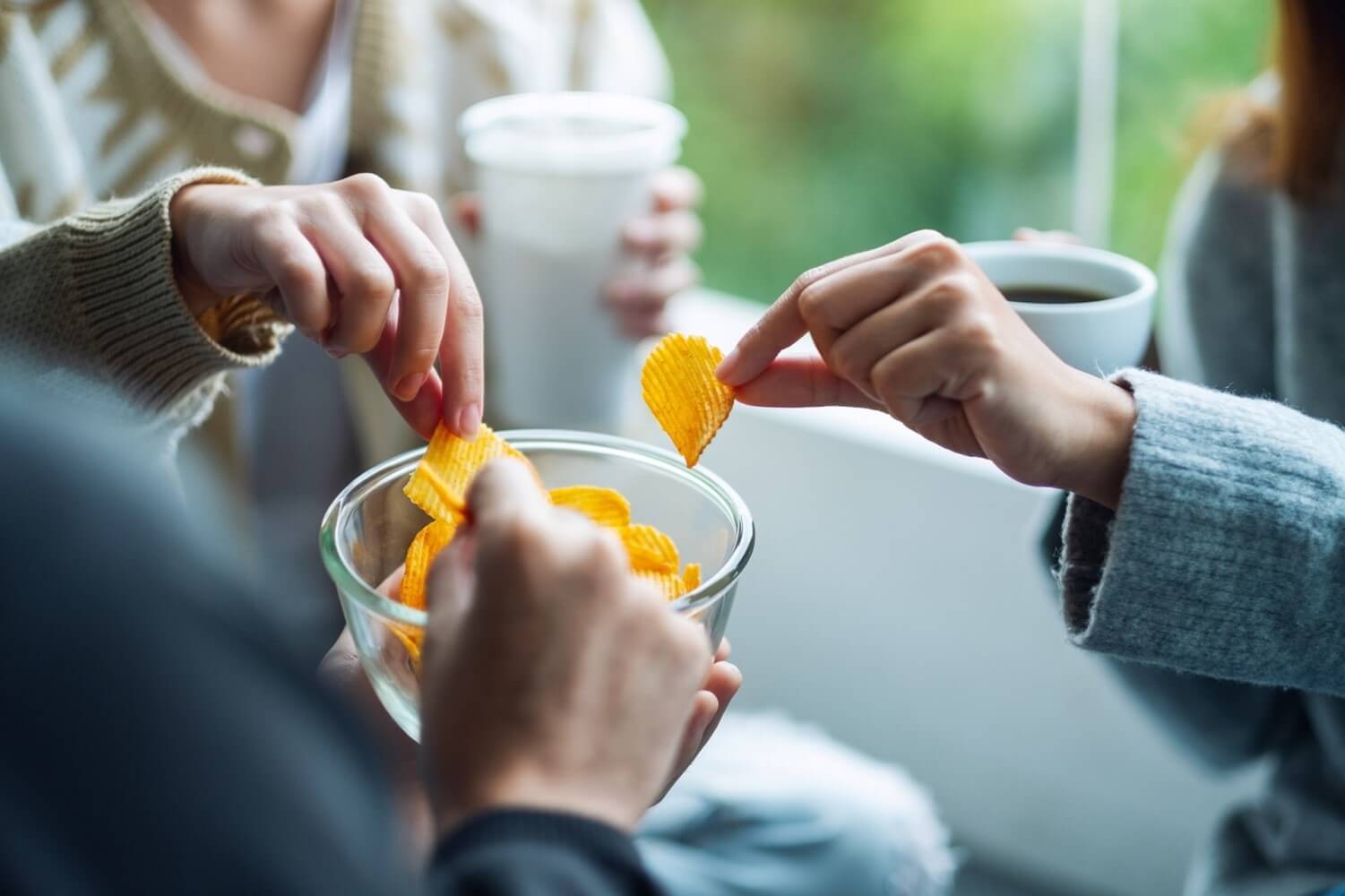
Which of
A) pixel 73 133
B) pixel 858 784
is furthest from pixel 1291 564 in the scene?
pixel 73 133

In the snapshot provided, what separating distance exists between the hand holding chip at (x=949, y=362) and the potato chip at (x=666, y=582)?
11 centimetres

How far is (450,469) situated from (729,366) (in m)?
0.15

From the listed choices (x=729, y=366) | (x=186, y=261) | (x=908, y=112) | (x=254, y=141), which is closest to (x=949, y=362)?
(x=729, y=366)

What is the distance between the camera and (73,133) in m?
1.01

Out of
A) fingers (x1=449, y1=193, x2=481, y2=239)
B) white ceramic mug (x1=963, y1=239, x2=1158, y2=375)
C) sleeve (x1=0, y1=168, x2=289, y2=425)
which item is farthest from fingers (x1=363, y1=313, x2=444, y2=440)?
fingers (x1=449, y1=193, x2=481, y2=239)

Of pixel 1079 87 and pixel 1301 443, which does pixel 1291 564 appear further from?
pixel 1079 87

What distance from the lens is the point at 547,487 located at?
666mm

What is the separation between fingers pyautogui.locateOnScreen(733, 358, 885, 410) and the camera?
618 millimetres

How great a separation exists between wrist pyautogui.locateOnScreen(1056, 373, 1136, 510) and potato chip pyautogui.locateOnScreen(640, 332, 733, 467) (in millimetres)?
176

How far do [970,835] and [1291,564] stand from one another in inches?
34.0

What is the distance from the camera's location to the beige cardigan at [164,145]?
65 centimetres

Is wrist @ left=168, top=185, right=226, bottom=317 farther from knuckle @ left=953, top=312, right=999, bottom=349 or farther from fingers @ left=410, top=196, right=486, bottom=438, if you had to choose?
knuckle @ left=953, top=312, right=999, bottom=349

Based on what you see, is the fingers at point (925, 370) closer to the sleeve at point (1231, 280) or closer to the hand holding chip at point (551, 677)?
the hand holding chip at point (551, 677)

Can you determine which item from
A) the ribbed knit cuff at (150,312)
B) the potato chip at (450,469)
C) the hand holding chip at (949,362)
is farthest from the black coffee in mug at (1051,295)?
the ribbed knit cuff at (150,312)
